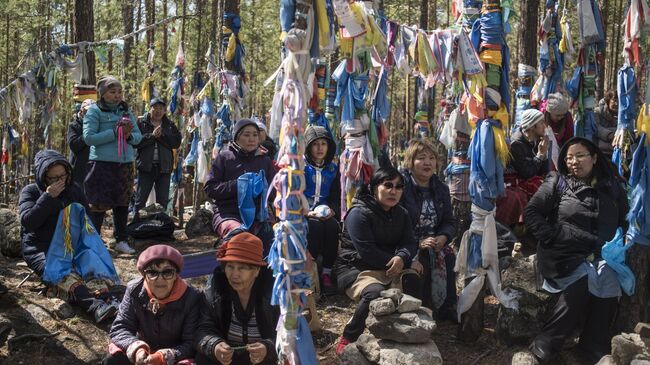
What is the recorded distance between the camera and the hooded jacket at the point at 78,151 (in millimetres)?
6641

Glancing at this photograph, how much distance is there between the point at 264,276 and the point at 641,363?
216 cm

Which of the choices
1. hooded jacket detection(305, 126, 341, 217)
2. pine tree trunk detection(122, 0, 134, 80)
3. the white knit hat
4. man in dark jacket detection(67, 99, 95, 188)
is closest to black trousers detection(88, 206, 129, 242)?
man in dark jacket detection(67, 99, 95, 188)

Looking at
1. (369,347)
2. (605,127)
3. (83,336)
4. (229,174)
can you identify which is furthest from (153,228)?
(605,127)

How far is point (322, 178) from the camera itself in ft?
18.9

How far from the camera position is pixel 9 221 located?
6648mm

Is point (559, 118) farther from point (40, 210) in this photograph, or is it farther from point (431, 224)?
point (40, 210)

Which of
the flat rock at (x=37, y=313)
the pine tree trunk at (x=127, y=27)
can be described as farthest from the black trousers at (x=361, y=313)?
the pine tree trunk at (x=127, y=27)

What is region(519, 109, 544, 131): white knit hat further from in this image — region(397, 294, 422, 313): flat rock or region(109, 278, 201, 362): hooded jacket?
region(109, 278, 201, 362): hooded jacket

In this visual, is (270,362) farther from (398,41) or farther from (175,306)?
(398,41)

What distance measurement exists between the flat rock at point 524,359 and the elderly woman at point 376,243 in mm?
906

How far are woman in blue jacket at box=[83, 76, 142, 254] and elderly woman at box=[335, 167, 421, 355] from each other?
117 inches

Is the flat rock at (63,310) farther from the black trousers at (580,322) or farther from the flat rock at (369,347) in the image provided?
the black trousers at (580,322)

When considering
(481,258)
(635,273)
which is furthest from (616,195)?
(481,258)

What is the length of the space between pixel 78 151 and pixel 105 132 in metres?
0.47
